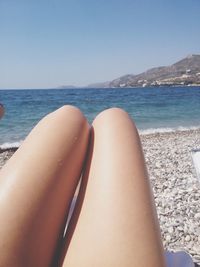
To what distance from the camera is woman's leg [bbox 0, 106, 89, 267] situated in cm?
Result: 67

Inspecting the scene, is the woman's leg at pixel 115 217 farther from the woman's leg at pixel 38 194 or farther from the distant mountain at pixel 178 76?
the distant mountain at pixel 178 76

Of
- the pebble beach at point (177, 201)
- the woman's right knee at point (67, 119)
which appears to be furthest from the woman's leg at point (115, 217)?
the pebble beach at point (177, 201)

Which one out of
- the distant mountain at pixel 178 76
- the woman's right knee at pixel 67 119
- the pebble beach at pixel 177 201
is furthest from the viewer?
the distant mountain at pixel 178 76

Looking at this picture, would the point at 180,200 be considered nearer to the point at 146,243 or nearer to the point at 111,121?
the point at 111,121

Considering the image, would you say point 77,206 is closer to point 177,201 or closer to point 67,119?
point 67,119

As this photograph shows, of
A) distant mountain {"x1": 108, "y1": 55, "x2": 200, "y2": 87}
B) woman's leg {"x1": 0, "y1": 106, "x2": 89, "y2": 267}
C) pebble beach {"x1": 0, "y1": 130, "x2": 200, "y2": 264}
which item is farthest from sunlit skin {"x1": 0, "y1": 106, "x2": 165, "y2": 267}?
distant mountain {"x1": 108, "y1": 55, "x2": 200, "y2": 87}

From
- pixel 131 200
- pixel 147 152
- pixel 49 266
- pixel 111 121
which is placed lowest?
pixel 147 152

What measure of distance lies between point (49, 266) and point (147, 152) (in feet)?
18.4

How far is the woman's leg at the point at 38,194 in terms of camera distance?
67cm

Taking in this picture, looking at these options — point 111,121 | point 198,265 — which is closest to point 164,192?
point 198,265

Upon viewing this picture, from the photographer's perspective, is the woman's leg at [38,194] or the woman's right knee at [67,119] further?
the woman's right knee at [67,119]

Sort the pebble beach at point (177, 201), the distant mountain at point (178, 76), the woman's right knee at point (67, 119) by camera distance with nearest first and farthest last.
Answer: the woman's right knee at point (67, 119) → the pebble beach at point (177, 201) → the distant mountain at point (178, 76)

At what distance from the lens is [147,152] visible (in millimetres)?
6230

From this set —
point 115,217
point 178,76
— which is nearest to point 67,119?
point 115,217
